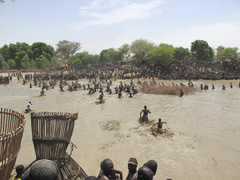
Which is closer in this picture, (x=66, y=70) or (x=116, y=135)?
(x=116, y=135)

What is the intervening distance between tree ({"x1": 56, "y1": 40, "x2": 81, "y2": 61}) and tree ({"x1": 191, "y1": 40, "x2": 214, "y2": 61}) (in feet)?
157

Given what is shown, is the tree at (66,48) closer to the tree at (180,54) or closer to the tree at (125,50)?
the tree at (125,50)

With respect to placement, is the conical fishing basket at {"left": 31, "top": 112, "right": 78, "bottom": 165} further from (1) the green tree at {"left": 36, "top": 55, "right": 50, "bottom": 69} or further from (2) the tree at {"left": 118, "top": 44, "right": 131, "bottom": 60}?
(2) the tree at {"left": 118, "top": 44, "right": 131, "bottom": 60}

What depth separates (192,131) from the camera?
11211 millimetres

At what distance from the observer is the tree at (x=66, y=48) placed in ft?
268

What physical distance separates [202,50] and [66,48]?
53.2 m

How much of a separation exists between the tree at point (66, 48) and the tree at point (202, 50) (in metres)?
47.9

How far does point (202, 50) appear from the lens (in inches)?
2189

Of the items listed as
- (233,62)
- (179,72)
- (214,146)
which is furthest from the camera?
(233,62)

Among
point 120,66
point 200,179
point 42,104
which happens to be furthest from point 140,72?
point 200,179

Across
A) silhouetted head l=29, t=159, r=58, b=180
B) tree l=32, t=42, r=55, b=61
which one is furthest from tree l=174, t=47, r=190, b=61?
silhouetted head l=29, t=159, r=58, b=180

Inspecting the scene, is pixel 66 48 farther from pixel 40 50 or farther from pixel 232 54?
pixel 232 54

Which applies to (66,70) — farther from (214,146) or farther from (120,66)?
(214,146)

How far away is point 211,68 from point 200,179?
42343 mm
